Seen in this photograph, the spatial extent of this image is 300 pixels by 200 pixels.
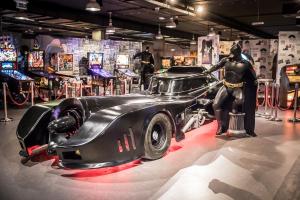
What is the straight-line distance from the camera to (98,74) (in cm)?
1273

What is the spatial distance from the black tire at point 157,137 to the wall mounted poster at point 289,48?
28.8 ft

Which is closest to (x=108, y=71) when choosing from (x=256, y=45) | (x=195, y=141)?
(x=256, y=45)

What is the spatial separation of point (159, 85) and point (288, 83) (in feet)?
20.6

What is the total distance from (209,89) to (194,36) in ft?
48.7

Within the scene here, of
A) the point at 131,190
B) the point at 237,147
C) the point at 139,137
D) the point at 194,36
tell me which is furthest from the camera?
the point at 194,36

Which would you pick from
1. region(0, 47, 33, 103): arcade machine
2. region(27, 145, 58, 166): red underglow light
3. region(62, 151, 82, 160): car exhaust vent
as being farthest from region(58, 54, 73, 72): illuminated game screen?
region(62, 151, 82, 160): car exhaust vent

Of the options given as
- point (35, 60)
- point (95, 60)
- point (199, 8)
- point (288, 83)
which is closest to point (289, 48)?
point (288, 83)

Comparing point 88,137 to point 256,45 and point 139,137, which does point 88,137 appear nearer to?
point 139,137

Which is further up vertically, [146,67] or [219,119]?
[146,67]

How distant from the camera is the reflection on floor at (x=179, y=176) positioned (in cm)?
366

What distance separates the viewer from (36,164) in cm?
473

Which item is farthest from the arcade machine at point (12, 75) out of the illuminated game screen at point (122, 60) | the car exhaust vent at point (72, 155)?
the car exhaust vent at point (72, 155)

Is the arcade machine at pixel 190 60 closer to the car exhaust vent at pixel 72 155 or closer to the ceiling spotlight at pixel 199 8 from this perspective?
the ceiling spotlight at pixel 199 8

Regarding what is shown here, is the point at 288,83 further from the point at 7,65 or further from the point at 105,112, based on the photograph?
the point at 7,65
